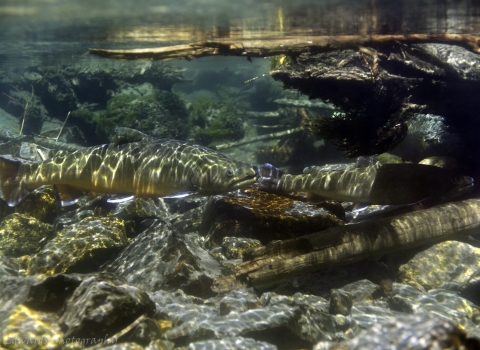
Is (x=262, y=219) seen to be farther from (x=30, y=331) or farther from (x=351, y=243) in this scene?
(x=30, y=331)

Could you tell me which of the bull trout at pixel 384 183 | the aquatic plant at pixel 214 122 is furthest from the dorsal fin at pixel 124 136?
the aquatic plant at pixel 214 122

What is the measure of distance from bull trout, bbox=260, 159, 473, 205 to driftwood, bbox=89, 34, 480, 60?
248 centimetres

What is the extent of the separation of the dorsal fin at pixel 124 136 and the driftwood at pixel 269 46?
1.91 metres

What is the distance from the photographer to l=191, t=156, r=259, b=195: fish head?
5.98 meters

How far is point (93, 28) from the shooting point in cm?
1631

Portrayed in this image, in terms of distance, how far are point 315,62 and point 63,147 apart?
10410 millimetres

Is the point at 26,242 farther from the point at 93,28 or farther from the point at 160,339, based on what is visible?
the point at 93,28

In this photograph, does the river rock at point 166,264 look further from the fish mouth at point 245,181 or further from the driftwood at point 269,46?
the driftwood at point 269,46

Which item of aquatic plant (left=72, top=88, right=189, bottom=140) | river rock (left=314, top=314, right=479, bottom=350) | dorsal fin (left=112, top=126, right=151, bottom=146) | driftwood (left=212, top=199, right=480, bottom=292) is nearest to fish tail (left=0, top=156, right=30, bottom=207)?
dorsal fin (left=112, top=126, right=151, bottom=146)

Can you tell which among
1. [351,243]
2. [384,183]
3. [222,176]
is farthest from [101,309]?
[384,183]

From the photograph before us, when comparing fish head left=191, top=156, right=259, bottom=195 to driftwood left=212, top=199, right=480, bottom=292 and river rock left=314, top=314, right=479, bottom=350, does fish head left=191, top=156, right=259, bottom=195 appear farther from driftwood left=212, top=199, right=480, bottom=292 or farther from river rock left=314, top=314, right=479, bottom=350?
river rock left=314, top=314, right=479, bottom=350

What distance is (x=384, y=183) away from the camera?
247 inches

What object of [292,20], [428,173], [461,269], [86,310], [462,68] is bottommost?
[461,269]

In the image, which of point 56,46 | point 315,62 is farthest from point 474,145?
point 56,46
